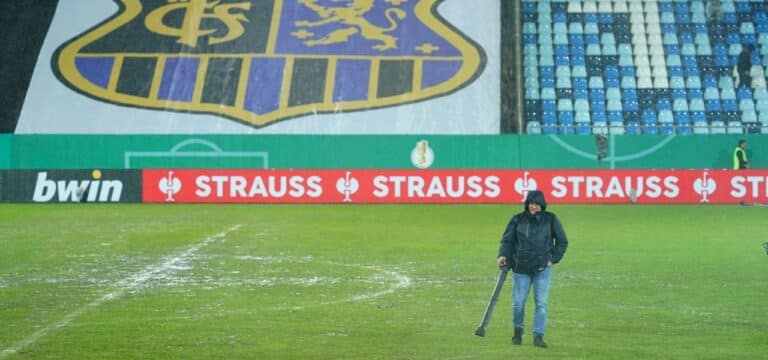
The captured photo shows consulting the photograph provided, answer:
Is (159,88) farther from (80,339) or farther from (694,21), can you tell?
(80,339)

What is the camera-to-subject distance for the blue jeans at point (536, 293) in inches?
490

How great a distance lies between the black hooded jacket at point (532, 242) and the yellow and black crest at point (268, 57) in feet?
112

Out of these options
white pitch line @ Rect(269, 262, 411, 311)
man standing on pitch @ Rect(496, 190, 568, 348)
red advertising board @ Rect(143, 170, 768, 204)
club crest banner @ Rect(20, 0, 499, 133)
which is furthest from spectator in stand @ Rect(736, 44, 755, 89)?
man standing on pitch @ Rect(496, 190, 568, 348)

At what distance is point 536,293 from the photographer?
492 inches

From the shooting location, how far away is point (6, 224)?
2988 cm

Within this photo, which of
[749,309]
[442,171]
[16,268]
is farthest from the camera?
[442,171]

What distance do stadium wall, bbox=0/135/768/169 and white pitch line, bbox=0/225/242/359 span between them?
14298 millimetres

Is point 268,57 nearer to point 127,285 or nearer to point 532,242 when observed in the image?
point 127,285

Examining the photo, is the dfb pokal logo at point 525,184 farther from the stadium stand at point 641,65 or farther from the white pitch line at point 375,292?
the white pitch line at point 375,292

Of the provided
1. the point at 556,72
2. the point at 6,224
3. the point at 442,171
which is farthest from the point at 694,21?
the point at 6,224

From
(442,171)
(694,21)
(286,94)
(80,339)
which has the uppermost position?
(694,21)

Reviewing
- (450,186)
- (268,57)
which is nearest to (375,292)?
(450,186)

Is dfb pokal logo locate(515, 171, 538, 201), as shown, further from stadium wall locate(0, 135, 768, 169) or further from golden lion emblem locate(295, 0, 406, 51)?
golden lion emblem locate(295, 0, 406, 51)

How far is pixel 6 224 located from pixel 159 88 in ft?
60.6
